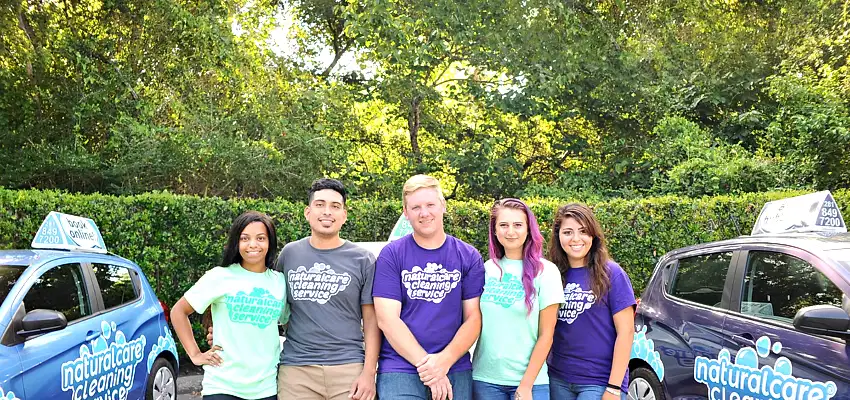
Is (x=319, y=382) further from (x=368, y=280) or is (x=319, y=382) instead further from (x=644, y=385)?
(x=644, y=385)

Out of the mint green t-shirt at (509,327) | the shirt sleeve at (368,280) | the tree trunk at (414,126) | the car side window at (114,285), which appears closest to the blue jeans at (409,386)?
the mint green t-shirt at (509,327)

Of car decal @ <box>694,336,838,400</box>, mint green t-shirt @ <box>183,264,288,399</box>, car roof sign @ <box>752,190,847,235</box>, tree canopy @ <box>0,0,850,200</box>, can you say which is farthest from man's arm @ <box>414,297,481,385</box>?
tree canopy @ <box>0,0,850,200</box>

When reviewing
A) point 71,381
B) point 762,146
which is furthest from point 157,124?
point 762,146

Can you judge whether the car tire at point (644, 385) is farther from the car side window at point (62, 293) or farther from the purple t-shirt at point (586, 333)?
the car side window at point (62, 293)

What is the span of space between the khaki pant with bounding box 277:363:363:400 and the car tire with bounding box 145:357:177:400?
9.26ft

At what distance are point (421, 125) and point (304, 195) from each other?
3736 mm

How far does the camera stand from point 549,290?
3.21 m

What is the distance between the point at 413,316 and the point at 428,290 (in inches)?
5.3

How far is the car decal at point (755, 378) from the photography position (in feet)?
12.1

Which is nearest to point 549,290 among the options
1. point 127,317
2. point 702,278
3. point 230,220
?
point 702,278

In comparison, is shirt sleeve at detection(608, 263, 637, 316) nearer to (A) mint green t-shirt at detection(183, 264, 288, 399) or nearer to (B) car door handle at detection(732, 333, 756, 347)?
(B) car door handle at detection(732, 333, 756, 347)

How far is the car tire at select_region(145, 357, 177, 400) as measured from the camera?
5551mm

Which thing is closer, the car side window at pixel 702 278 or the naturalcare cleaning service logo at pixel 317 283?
the naturalcare cleaning service logo at pixel 317 283

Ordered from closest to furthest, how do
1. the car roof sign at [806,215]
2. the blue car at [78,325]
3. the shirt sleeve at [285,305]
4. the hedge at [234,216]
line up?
the shirt sleeve at [285,305] → the blue car at [78,325] → the car roof sign at [806,215] → the hedge at [234,216]
